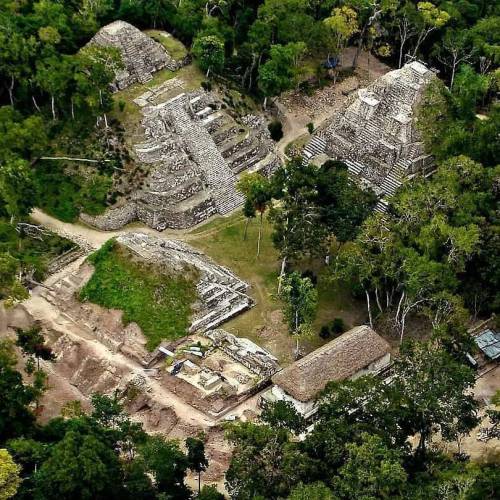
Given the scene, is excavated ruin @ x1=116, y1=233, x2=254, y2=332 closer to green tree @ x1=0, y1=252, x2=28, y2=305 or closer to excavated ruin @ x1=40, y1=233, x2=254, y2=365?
excavated ruin @ x1=40, y1=233, x2=254, y2=365

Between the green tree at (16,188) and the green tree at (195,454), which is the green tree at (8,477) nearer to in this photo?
the green tree at (195,454)

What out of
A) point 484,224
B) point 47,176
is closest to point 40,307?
point 47,176

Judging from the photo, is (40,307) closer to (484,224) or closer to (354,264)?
(354,264)

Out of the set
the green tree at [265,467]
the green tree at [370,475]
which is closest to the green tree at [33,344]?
the green tree at [265,467]

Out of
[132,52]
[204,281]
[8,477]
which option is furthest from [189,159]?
[8,477]

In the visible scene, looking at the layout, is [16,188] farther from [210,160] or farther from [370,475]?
[370,475]

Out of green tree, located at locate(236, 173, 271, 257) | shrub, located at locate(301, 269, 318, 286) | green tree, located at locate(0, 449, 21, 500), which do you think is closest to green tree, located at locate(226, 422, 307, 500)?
green tree, located at locate(0, 449, 21, 500)
